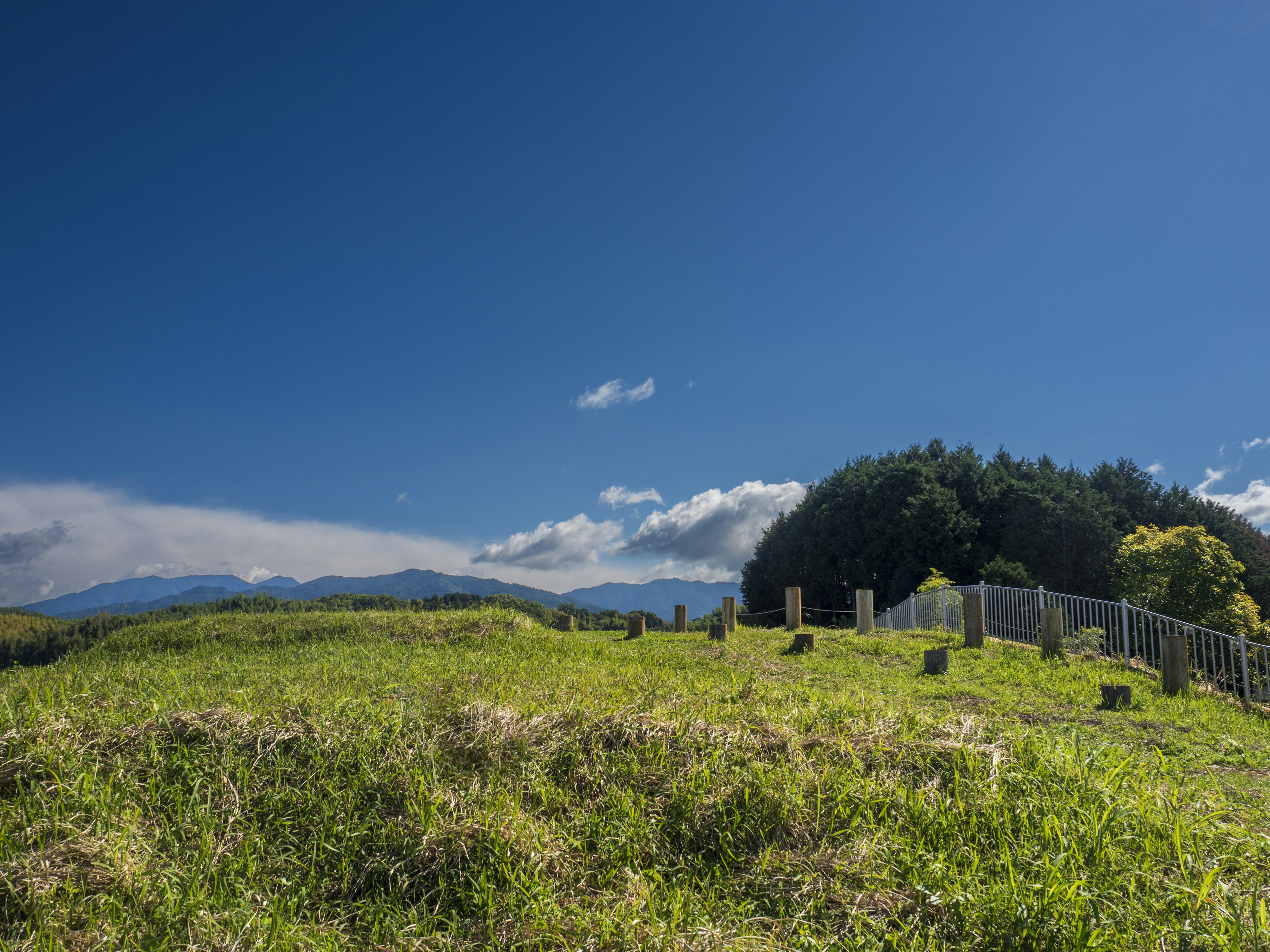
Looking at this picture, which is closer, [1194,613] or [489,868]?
[489,868]

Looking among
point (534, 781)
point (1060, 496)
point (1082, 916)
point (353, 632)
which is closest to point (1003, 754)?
point (1082, 916)

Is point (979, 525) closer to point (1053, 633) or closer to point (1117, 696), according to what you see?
point (1053, 633)

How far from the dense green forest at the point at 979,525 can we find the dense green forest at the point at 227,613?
53.0 ft

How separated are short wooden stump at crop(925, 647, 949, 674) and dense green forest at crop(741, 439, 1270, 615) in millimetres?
21014

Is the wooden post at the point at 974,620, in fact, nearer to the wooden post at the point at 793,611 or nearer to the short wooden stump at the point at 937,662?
the short wooden stump at the point at 937,662

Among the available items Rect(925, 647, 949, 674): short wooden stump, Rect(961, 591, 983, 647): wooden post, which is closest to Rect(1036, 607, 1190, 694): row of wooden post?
Rect(925, 647, 949, 674): short wooden stump

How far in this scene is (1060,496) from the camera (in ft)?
106

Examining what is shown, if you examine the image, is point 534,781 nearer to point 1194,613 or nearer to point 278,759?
point 278,759

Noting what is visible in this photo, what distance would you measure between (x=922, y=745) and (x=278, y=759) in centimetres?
425

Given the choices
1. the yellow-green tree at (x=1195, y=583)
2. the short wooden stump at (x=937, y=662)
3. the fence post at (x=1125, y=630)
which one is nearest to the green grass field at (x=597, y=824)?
the short wooden stump at (x=937, y=662)

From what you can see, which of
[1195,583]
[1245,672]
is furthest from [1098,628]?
[1195,583]

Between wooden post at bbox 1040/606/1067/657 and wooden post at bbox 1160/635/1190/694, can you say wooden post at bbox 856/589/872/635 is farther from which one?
wooden post at bbox 1160/635/1190/694

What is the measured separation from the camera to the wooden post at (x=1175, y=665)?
794cm

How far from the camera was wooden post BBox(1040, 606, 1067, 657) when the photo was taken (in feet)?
34.5
